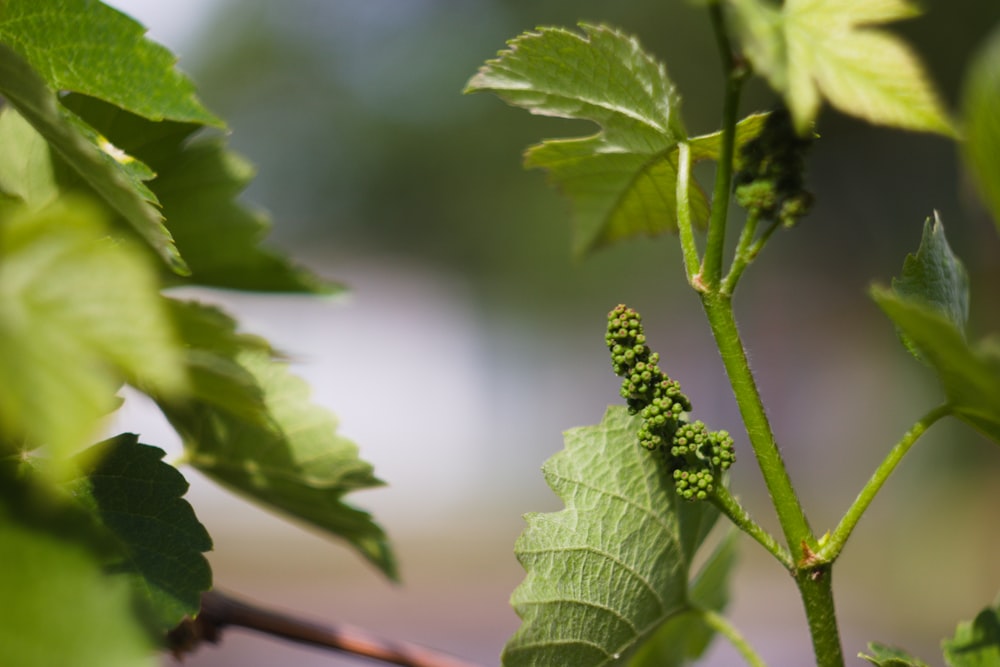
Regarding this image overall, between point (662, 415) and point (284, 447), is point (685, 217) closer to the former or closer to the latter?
point (662, 415)

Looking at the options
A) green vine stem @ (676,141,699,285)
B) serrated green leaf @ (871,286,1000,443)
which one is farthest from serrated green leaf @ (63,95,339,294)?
serrated green leaf @ (871,286,1000,443)

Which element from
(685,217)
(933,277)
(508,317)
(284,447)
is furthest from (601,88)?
(508,317)

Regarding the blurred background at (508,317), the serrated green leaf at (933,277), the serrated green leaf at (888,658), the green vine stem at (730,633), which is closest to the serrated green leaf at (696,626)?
the green vine stem at (730,633)

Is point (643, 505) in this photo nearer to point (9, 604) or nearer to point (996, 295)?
point (9, 604)

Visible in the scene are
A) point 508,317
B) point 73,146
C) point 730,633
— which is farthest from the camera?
point 508,317

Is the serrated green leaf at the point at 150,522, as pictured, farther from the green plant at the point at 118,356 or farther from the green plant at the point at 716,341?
the green plant at the point at 716,341

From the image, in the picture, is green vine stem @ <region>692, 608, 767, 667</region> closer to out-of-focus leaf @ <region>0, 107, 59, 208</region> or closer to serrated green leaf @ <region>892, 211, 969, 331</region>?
serrated green leaf @ <region>892, 211, 969, 331</region>

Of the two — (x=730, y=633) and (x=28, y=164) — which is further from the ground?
(x=28, y=164)

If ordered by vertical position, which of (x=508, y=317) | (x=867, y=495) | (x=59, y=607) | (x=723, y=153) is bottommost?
(x=59, y=607)
